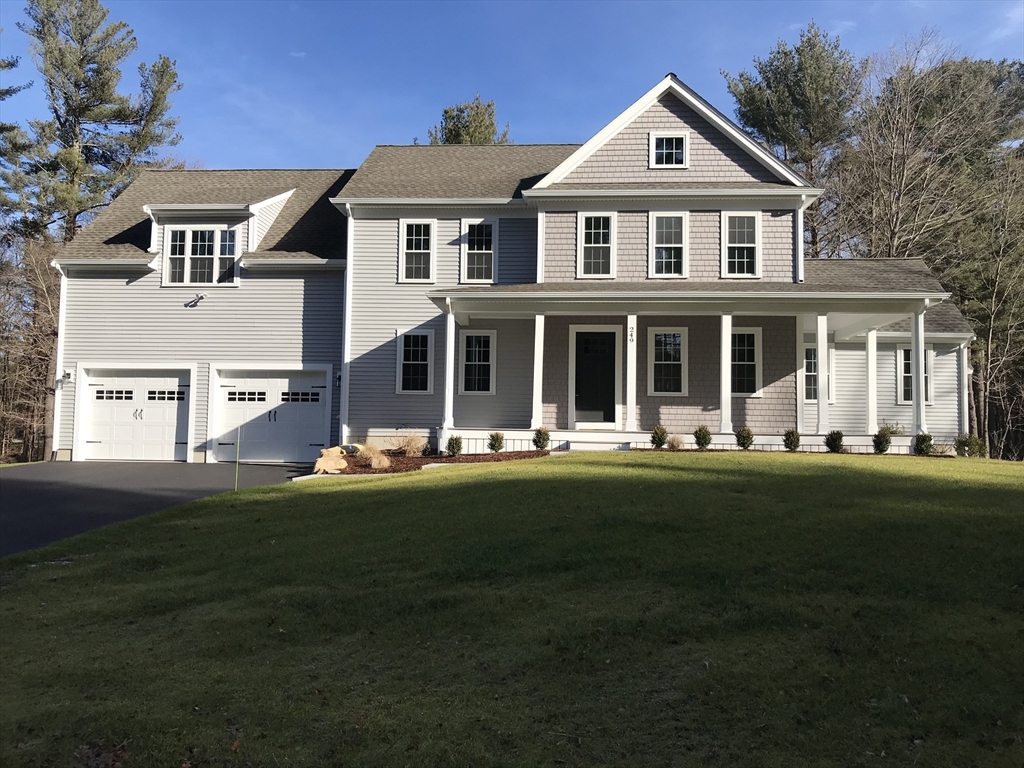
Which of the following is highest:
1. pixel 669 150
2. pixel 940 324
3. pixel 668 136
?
pixel 668 136

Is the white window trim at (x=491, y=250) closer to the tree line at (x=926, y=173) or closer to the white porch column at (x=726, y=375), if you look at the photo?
the white porch column at (x=726, y=375)

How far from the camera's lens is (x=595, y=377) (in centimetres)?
1981

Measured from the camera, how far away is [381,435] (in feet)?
66.5

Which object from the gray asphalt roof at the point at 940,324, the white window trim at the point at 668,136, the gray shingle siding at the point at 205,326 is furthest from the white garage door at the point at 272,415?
the gray asphalt roof at the point at 940,324

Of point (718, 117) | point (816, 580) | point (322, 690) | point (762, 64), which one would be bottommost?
point (322, 690)

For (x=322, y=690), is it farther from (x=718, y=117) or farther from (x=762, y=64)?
(x=762, y=64)

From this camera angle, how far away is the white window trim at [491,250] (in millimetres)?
20547

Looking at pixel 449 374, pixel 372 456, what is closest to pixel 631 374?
pixel 449 374

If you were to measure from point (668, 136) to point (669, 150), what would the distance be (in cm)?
35

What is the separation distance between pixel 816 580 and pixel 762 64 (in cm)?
3318

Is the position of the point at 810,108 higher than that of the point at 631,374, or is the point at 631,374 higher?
the point at 810,108

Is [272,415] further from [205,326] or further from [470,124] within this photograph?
[470,124]

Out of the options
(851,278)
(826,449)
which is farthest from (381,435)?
(851,278)

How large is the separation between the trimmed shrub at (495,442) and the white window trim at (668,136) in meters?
8.08
